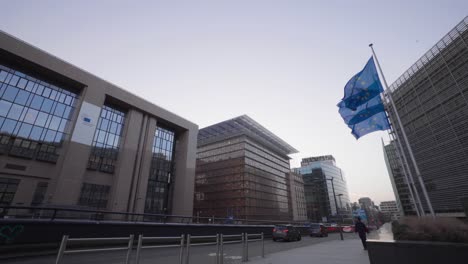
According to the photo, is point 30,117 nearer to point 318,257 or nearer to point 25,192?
point 25,192

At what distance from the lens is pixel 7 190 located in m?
23.2

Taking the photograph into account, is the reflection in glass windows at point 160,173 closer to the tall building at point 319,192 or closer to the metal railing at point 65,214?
the metal railing at point 65,214

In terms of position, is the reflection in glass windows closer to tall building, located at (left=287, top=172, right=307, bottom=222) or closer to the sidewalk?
the sidewalk

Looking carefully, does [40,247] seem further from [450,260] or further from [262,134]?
[262,134]

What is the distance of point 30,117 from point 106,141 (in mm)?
9456

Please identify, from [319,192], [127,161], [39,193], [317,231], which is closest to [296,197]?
[319,192]

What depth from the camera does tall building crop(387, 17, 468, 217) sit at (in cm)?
3766

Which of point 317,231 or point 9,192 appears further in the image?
point 317,231

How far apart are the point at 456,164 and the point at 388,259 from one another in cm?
5009

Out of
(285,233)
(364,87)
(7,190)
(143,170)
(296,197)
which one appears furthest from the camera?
(296,197)

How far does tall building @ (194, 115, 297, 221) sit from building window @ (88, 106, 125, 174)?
3380 cm

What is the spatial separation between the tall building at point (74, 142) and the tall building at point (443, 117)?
50.8 metres

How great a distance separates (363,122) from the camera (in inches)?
504

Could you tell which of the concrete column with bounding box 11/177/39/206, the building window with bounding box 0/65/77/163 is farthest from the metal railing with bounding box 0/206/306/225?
the building window with bounding box 0/65/77/163
